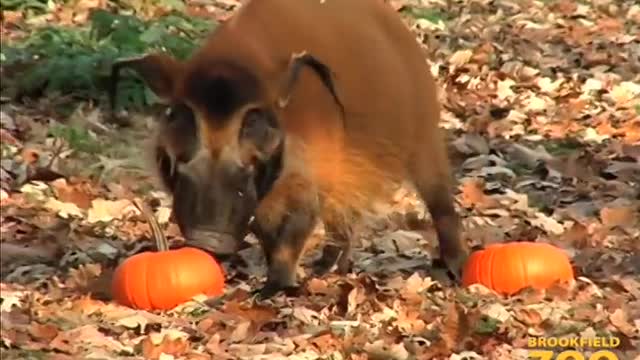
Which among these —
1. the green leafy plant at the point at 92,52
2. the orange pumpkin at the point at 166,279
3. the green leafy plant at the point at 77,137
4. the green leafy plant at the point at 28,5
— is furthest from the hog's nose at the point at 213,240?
the green leafy plant at the point at 28,5

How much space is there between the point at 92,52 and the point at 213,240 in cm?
433

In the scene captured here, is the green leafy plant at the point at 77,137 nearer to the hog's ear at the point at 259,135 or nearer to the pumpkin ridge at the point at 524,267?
the hog's ear at the point at 259,135

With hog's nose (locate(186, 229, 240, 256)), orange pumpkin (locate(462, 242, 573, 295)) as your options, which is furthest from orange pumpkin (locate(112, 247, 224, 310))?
Answer: orange pumpkin (locate(462, 242, 573, 295))

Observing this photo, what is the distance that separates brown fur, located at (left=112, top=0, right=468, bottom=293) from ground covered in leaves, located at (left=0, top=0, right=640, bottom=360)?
0.86 ft

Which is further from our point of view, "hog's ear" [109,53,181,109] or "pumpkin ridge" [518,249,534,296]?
"pumpkin ridge" [518,249,534,296]

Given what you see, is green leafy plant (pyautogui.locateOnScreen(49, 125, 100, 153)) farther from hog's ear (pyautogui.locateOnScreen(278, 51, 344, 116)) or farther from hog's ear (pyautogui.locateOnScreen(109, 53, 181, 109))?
hog's ear (pyautogui.locateOnScreen(278, 51, 344, 116))

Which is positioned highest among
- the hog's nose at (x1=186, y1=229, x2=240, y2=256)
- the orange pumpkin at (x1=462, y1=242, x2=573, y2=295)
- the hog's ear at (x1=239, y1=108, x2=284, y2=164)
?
the hog's ear at (x1=239, y1=108, x2=284, y2=164)

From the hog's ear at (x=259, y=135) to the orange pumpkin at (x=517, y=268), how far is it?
0.95 meters

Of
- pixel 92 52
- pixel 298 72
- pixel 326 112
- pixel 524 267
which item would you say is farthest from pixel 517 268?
pixel 92 52

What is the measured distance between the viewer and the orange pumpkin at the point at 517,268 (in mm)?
5484

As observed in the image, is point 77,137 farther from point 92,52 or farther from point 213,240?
point 213,240

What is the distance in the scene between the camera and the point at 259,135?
512 cm

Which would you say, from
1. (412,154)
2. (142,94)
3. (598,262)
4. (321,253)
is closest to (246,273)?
(321,253)

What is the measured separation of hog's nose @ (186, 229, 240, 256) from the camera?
501cm
